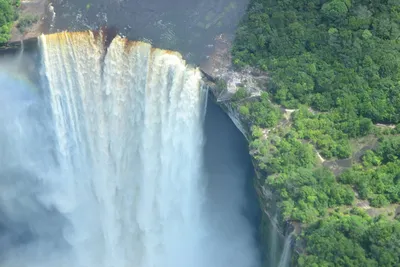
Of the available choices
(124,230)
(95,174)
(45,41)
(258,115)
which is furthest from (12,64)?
(258,115)

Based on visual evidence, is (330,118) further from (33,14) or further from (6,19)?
(6,19)

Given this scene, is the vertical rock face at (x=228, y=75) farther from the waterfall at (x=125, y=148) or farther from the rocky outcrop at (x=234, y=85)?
the waterfall at (x=125, y=148)

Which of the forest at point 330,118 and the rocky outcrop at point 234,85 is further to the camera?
the rocky outcrop at point 234,85

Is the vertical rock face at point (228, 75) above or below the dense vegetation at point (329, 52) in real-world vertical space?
below

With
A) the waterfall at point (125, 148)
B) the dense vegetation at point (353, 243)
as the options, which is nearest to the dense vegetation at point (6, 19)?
the waterfall at point (125, 148)

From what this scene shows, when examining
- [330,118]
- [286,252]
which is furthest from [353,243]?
[330,118]

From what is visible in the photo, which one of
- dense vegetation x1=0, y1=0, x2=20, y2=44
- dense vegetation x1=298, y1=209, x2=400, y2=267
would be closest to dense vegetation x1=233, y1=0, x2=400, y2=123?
dense vegetation x1=298, y1=209, x2=400, y2=267

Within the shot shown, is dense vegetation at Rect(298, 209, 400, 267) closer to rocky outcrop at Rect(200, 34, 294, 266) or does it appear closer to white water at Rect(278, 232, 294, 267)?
white water at Rect(278, 232, 294, 267)

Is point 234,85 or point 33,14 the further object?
point 33,14
